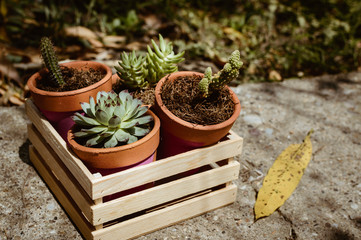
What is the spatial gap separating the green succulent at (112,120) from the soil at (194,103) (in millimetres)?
156

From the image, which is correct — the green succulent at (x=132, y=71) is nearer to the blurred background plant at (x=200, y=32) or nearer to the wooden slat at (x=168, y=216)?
the wooden slat at (x=168, y=216)

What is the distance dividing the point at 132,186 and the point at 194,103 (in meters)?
0.53

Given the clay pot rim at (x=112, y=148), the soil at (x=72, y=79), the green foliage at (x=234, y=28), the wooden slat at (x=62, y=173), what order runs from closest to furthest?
the clay pot rim at (x=112, y=148) < the wooden slat at (x=62, y=173) < the soil at (x=72, y=79) < the green foliage at (x=234, y=28)

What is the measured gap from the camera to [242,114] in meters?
3.10

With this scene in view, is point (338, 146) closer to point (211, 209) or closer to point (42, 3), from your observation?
point (211, 209)

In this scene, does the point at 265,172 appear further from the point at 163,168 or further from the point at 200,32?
the point at 200,32

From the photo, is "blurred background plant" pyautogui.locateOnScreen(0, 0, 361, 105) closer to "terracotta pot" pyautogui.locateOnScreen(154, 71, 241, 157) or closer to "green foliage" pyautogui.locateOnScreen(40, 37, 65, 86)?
"green foliage" pyautogui.locateOnScreen(40, 37, 65, 86)

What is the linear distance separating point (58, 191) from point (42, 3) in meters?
2.82

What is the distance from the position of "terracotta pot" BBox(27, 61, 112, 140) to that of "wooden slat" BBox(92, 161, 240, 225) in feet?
1.65

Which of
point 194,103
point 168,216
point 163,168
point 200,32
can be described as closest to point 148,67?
point 194,103

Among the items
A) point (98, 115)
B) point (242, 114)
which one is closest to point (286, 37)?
point (242, 114)

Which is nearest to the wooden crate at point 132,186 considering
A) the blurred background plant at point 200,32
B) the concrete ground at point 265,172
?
the concrete ground at point 265,172

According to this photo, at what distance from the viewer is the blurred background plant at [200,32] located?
368 cm

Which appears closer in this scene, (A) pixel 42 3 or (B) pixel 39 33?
(B) pixel 39 33
